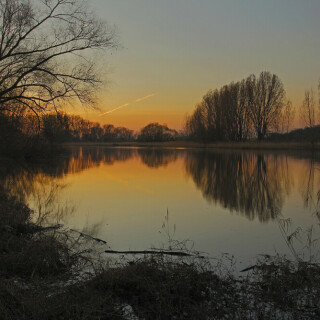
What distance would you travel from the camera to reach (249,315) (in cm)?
298

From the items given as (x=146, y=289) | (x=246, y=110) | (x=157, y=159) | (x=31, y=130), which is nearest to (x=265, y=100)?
(x=246, y=110)

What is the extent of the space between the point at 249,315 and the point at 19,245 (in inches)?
130

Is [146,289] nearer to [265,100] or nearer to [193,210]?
[193,210]

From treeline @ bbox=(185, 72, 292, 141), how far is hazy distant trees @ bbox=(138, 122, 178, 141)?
37.8m

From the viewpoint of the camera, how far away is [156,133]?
93750mm

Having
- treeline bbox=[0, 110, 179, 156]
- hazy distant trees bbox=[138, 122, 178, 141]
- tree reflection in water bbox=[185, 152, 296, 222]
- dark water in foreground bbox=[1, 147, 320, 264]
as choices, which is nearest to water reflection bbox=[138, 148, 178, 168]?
treeline bbox=[0, 110, 179, 156]

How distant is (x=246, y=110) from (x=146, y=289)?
153ft

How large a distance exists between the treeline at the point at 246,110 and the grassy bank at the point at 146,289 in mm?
44805

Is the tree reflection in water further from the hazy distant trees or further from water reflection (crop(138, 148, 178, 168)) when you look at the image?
the hazy distant trees

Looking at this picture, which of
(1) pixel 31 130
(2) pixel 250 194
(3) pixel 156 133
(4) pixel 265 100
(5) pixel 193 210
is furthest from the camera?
(3) pixel 156 133

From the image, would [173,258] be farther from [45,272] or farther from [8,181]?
[8,181]

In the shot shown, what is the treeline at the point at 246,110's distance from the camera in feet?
152

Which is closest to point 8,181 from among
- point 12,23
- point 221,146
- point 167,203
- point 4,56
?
point 4,56

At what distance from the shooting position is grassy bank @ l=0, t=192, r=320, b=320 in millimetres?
2955
